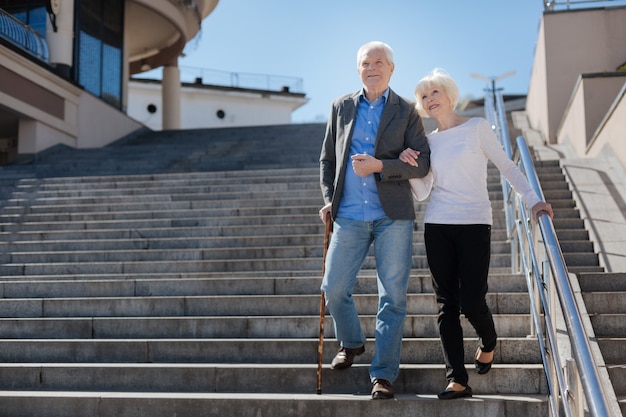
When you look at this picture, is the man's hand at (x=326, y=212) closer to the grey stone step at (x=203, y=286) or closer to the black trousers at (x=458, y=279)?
the black trousers at (x=458, y=279)

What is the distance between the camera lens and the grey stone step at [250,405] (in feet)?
12.0

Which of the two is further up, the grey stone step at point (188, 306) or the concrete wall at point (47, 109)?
the concrete wall at point (47, 109)

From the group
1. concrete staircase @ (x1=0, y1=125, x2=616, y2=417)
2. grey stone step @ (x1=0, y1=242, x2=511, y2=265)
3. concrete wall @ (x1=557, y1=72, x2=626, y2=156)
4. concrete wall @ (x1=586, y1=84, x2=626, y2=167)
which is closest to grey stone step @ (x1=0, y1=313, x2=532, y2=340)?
concrete staircase @ (x1=0, y1=125, x2=616, y2=417)

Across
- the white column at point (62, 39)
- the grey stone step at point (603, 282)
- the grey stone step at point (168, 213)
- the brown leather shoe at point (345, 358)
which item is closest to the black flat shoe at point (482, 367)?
the brown leather shoe at point (345, 358)

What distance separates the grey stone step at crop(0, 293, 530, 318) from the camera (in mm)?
5074

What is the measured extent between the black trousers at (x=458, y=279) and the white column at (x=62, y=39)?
1351 cm

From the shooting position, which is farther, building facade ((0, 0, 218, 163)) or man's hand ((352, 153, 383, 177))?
building facade ((0, 0, 218, 163))

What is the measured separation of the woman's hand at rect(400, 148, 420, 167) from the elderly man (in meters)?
0.03

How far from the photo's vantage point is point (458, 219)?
12.0ft

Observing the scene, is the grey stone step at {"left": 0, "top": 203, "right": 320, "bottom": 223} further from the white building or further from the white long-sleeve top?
the white building

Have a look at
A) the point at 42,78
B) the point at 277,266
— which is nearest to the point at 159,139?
the point at 42,78

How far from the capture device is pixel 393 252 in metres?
3.72

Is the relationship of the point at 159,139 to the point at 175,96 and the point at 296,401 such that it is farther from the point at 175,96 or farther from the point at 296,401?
the point at 296,401

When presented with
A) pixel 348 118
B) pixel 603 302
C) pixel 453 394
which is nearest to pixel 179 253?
pixel 348 118
